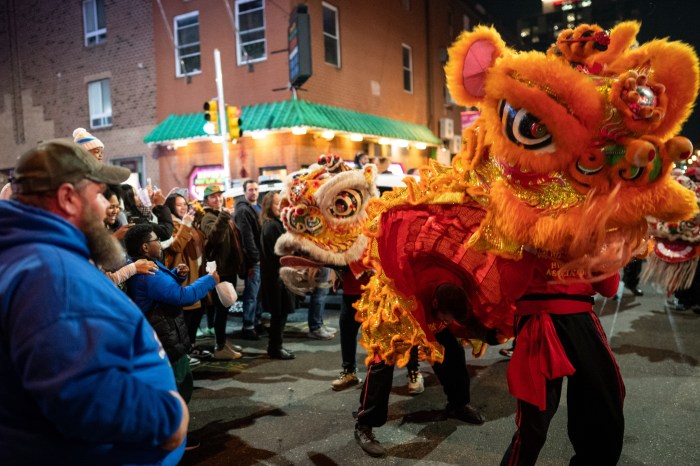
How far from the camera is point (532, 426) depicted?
95.3 inches

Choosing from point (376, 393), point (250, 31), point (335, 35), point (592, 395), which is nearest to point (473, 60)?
point (592, 395)

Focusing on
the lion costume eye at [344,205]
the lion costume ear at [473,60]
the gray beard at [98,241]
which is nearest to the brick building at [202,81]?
the lion costume eye at [344,205]

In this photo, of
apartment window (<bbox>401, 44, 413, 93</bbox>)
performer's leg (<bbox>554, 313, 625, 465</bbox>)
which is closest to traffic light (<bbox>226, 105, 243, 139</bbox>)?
apartment window (<bbox>401, 44, 413, 93</bbox>)

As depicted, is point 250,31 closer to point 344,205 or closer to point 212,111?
point 212,111

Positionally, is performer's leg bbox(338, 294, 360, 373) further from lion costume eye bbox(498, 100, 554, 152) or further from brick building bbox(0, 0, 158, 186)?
brick building bbox(0, 0, 158, 186)

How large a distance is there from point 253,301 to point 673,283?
5.54 m

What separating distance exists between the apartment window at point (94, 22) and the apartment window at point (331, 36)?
702cm

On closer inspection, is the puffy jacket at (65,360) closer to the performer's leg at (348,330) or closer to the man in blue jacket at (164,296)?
the man in blue jacket at (164,296)

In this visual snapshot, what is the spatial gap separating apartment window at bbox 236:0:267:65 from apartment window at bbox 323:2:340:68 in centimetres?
179

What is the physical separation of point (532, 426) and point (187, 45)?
568 inches

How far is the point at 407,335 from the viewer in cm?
320

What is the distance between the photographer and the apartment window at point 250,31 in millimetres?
13430

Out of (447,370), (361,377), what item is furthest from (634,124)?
(361,377)

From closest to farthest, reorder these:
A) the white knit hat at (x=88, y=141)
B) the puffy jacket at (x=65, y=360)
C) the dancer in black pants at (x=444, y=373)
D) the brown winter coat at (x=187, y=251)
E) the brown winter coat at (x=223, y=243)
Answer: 1. the puffy jacket at (x=65, y=360)
2. the dancer in black pants at (x=444, y=373)
3. the white knit hat at (x=88, y=141)
4. the brown winter coat at (x=187, y=251)
5. the brown winter coat at (x=223, y=243)
